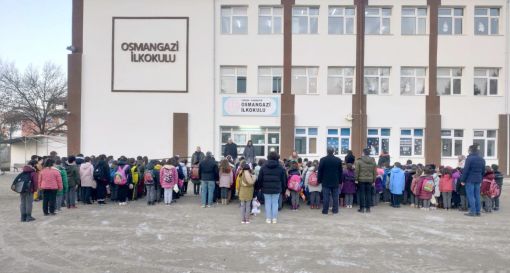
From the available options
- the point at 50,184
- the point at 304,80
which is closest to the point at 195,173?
the point at 50,184

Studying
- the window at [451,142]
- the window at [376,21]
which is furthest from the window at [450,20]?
the window at [451,142]

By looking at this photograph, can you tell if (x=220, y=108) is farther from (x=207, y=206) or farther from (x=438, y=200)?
(x=438, y=200)

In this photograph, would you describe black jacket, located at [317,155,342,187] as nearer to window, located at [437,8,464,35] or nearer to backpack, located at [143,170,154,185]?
backpack, located at [143,170,154,185]

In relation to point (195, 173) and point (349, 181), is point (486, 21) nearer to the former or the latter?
point (349, 181)

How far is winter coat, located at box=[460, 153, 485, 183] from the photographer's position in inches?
422

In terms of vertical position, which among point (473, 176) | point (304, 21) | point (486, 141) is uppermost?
point (304, 21)

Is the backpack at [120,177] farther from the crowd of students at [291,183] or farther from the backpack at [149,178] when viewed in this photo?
the backpack at [149,178]

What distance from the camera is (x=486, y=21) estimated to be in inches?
937

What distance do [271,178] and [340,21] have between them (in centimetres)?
1629

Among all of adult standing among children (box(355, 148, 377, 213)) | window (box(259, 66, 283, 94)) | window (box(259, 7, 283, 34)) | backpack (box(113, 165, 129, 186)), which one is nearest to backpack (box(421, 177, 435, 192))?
adult standing among children (box(355, 148, 377, 213))

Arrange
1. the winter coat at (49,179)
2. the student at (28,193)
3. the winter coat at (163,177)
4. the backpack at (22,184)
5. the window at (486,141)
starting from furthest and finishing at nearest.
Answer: the window at (486,141), the winter coat at (163,177), the winter coat at (49,179), the student at (28,193), the backpack at (22,184)

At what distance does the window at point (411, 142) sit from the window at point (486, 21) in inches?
268

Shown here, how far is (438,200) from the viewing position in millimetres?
12477

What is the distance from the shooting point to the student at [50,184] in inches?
404
